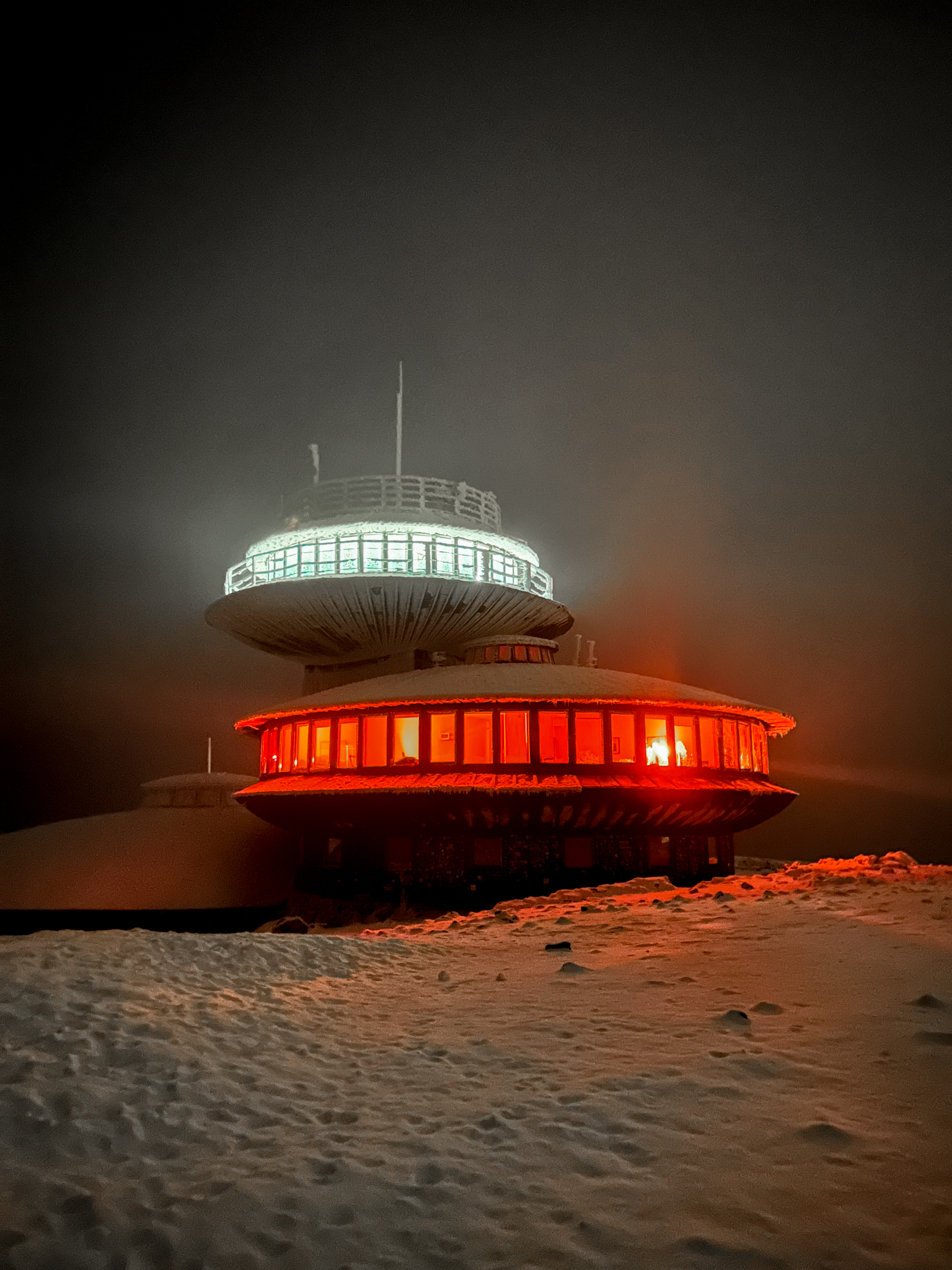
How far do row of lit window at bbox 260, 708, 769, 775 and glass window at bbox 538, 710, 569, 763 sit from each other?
0.06ft

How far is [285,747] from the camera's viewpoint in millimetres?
30125

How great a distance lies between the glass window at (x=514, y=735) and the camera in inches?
1011

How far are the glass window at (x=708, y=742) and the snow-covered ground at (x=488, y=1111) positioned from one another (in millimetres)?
16002

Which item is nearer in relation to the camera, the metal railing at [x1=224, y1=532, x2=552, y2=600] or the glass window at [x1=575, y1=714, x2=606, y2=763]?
the glass window at [x1=575, y1=714, x2=606, y2=763]

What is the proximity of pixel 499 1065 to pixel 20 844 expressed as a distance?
33792 millimetres

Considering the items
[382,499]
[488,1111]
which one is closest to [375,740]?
[382,499]

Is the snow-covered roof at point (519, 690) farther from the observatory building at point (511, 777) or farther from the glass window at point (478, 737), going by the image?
the glass window at point (478, 737)

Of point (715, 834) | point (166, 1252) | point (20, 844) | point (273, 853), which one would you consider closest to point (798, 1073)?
point (166, 1252)

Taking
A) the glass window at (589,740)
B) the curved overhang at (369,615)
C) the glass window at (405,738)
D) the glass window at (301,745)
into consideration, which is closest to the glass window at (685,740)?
the glass window at (589,740)

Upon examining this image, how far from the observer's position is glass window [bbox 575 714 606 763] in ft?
84.3

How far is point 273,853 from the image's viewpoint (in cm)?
3406

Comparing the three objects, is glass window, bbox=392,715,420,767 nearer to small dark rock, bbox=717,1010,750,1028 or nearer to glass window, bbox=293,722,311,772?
glass window, bbox=293,722,311,772

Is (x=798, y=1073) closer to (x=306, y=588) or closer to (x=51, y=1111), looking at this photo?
(x=51, y=1111)

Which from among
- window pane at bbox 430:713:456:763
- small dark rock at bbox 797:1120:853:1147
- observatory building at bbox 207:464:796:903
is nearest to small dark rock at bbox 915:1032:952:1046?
small dark rock at bbox 797:1120:853:1147
